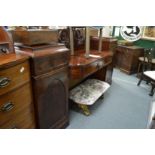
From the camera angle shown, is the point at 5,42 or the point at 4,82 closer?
the point at 4,82

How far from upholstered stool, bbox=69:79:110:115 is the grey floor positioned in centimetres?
17

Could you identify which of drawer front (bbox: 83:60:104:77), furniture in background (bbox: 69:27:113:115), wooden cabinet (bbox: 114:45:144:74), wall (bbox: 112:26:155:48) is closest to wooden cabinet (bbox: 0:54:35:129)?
furniture in background (bbox: 69:27:113:115)

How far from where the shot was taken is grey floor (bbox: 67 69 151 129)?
1.93 meters

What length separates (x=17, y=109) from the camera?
1075 mm

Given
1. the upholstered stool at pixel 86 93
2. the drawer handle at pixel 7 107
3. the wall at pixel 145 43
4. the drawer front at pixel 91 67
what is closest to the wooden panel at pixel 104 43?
the drawer front at pixel 91 67

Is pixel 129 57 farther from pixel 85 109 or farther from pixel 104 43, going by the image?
pixel 85 109

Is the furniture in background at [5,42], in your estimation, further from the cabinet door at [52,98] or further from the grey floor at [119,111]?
the grey floor at [119,111]

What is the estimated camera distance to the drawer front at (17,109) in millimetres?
967

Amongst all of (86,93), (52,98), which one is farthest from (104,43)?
(52,98)

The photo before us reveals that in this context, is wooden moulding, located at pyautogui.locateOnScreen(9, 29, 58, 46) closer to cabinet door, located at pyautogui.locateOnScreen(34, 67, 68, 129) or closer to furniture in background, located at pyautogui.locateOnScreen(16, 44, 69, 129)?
furniture in background, located at pyautogui.locateOnScreen(16, 44, 69, 129)

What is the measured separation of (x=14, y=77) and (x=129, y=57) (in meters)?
3.13
